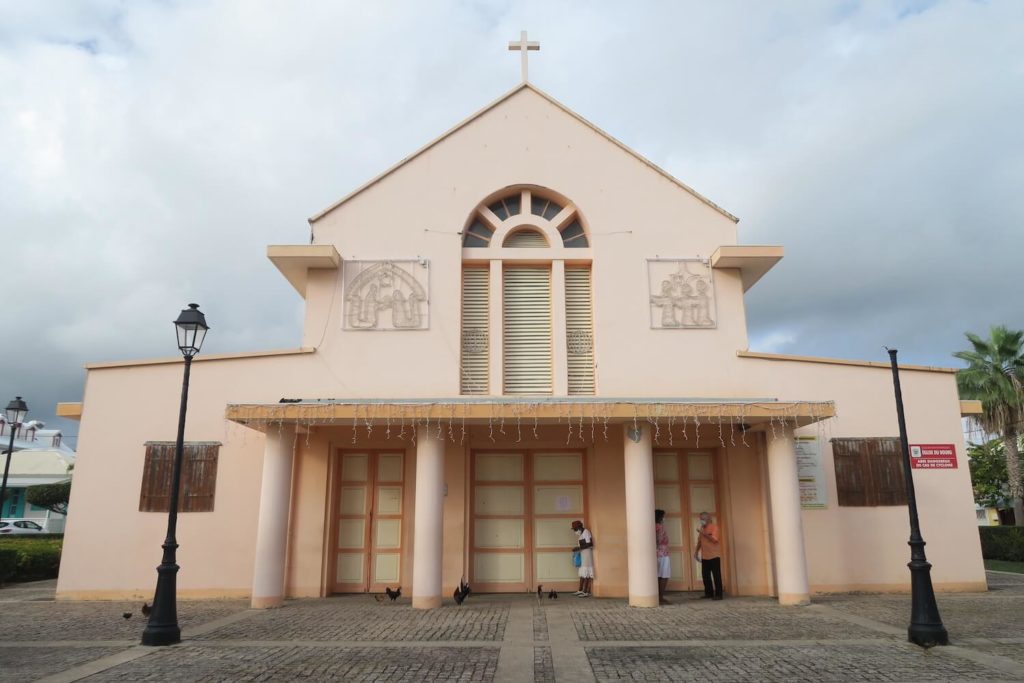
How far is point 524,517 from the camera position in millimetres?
14445

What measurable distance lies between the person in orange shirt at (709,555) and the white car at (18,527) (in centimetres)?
3269

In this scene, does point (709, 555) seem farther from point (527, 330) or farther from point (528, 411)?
point (527, 330)

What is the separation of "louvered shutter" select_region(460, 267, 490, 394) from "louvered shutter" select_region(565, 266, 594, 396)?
1798mm

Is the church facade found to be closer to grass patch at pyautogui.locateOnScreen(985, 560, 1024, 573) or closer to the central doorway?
the central doorway

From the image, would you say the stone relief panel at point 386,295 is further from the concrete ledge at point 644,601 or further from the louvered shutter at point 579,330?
the concrete ledge at point 644,601

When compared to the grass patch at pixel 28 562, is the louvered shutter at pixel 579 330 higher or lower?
higher

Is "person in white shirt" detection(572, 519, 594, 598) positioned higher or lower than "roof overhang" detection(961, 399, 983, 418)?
lower

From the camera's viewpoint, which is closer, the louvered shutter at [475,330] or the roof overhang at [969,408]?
the louvered shutter at [475,330]

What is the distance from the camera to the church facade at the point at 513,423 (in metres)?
13.7

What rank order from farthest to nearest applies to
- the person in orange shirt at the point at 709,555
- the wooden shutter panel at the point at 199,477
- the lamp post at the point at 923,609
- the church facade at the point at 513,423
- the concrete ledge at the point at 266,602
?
the wooden shutter panel at the point at 199,477 < the church facade at the point at 513,423 < the person in orange shirt at the point at 709,555 < the concrete ledge at the point at 266,602 < the lamp post at the point at 923,609

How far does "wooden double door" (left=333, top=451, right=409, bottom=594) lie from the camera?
14.2 meters

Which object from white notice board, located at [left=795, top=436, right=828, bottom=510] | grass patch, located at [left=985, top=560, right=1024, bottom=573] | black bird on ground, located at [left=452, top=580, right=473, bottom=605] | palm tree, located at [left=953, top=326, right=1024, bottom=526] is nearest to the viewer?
black bird on ground, located at [left=452, top=580, right=473, bottom=605]

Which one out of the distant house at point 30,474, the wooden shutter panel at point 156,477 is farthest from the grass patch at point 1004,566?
the distant house at point 30,474

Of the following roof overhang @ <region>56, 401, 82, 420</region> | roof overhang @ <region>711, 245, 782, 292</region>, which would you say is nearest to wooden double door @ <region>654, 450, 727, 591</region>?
roof overhang @ <region>711, 245, 782, 292</region>
